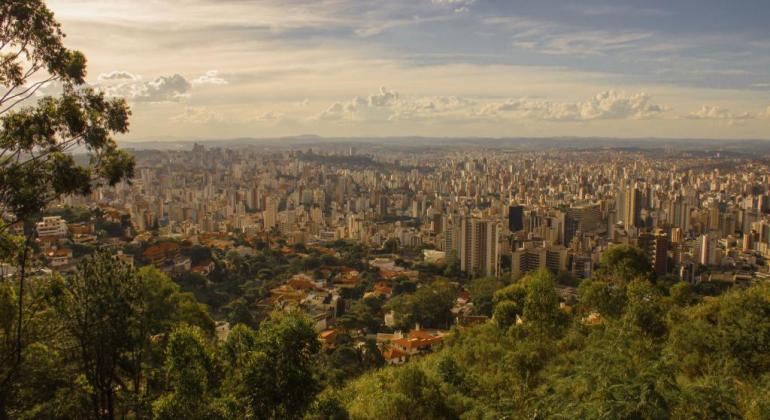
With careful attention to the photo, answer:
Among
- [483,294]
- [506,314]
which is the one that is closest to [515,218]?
[483,294]

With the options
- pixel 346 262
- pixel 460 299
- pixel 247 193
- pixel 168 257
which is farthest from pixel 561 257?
pixel 247 193

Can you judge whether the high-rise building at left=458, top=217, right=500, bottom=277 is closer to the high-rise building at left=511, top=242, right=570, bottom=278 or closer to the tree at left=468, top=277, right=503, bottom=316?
the high-rise building at left=511, top=242, right=570, bottom=278

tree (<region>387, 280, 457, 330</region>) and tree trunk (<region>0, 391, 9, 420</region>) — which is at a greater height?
tree trunk (<region>0, 391, 9, 420</region>)

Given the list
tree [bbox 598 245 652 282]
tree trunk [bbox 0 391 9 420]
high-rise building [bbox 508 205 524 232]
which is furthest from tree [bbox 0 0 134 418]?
high-rise building [bbox 508 205 524 232]

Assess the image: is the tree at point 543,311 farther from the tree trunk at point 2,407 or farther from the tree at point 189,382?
the tree trunk at point 2,407

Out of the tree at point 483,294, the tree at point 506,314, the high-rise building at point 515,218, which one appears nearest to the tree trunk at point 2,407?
the tree at point 506,314

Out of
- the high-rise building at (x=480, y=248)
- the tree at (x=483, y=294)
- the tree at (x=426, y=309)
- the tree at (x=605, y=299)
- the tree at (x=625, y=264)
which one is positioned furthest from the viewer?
the high-rise building at (x=480, y=248)

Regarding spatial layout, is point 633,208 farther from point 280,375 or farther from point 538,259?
point 280,375

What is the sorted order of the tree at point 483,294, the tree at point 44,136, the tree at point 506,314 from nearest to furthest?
the tree at point 44,136, the tree at point 506,314, the tree at point 483,294
